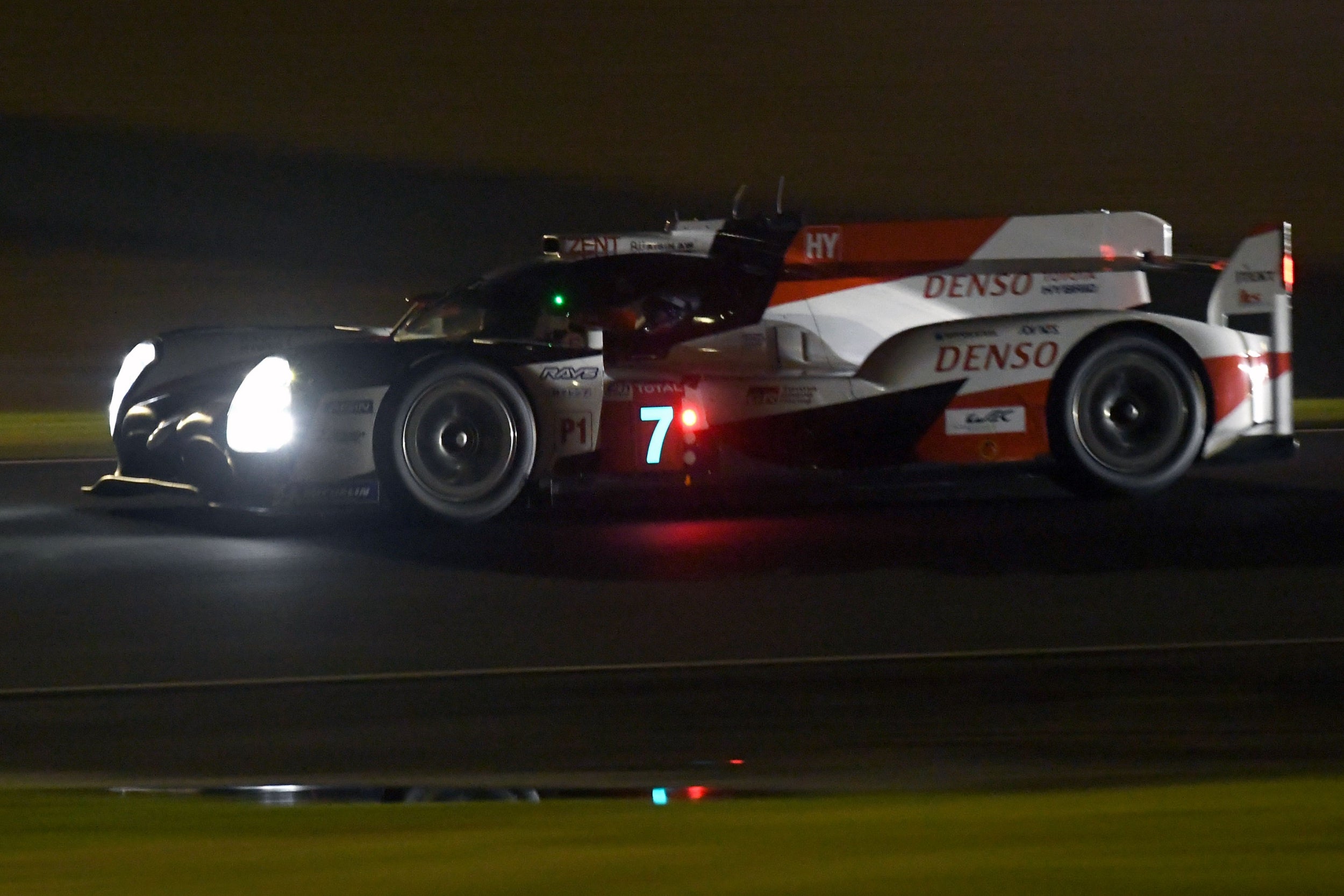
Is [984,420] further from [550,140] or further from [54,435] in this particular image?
[550,140]

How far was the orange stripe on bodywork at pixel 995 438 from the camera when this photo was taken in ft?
31.6

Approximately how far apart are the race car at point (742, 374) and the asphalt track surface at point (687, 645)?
0.34 meters

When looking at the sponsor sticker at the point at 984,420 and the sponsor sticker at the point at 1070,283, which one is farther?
the sponsor sticker at the point at 1070,283

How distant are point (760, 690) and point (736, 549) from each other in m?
2.75

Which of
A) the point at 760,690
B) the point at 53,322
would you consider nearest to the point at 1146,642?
the point at 760,690

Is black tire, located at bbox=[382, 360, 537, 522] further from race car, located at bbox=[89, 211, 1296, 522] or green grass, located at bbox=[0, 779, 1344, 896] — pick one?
green grass, located at bbox=[0, 779, 1344, 896]

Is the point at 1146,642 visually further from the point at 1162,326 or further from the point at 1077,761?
the point at 1162,326

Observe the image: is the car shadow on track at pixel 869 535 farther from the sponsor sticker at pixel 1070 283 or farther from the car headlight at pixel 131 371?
the sponsor sticker at pixel 1070 283

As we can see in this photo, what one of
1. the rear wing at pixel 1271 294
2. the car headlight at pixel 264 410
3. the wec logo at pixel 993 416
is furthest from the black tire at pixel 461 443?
the rear wing at pixel 1271 294

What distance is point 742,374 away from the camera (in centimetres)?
949

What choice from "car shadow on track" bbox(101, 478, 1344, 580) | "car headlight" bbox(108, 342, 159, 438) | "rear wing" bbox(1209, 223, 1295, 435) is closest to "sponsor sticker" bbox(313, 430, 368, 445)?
"car shadow on track" bbox(101, 478, 1344, 580)

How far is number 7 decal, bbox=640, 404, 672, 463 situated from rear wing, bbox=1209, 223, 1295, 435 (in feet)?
10.3

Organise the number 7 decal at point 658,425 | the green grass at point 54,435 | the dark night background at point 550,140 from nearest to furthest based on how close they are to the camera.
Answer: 1. the number 7 decal at point 658,425
2. the green grass at point 54,435
3. the dark night background at point 550,140

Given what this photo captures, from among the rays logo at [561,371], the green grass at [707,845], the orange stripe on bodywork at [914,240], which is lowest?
the green grass at [707,845]
